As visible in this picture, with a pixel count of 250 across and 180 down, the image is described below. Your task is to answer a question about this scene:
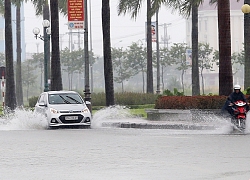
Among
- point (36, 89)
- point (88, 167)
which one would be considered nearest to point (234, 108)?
point (88, 167)

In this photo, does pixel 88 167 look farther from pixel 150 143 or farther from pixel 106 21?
pixel 106 21

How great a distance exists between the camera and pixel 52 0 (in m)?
44.5

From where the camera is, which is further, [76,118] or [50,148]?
[76,118]

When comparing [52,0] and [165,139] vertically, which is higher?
[52,0]

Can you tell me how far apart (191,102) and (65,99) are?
200 inches

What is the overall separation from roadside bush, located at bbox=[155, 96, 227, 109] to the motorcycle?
447 cm

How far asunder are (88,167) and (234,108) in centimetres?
1223

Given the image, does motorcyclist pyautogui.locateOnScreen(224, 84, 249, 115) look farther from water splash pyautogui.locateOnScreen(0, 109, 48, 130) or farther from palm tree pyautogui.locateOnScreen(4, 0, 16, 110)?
palm tree pyautogui.locateOnScreen(4, 0, 16, 110)

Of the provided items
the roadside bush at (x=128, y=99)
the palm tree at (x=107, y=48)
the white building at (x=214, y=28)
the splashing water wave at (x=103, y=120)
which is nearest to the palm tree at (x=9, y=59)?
the roadside bush at (x=128, y=99)

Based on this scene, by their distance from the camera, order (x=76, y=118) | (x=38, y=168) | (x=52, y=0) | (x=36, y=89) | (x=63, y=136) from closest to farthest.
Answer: (x=38, y=168) → (x=63, y=136) → (x=76, y=118) → (x=52, y=0) → (x=36, y=89)

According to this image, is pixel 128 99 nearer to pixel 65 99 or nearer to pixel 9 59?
pixel 9 59

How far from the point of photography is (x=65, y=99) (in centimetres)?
3428

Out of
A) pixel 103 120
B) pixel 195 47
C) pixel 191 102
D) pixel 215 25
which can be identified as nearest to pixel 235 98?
pixel 191 102

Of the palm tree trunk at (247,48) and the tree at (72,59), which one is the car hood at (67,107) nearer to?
the palm tree trunk at (247,48)
